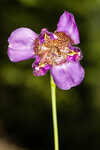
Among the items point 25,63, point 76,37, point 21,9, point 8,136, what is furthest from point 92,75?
point 76,37

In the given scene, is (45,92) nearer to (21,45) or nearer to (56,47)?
(56,47)

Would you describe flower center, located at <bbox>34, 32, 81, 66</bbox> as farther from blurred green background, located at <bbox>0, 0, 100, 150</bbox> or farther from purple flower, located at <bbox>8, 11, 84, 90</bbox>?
blurred green background, located at <bbox>0, 0, 100, 150</bbox>

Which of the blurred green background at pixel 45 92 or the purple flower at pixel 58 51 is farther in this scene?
the blurred green background at pixel 45 92

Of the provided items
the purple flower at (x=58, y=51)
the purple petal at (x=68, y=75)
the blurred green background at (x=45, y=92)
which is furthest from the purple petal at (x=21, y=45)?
the blurred green background at (x=45, y=92)

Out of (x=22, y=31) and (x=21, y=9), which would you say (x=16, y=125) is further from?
(x=22, y=31)

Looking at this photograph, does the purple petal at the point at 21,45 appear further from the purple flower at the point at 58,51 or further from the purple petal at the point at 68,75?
the purple petal at the point at 68,75

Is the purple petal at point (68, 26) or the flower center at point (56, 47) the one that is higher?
the purple petal at point (68, 26)

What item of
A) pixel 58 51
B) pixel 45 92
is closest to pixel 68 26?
pixel 58 51
